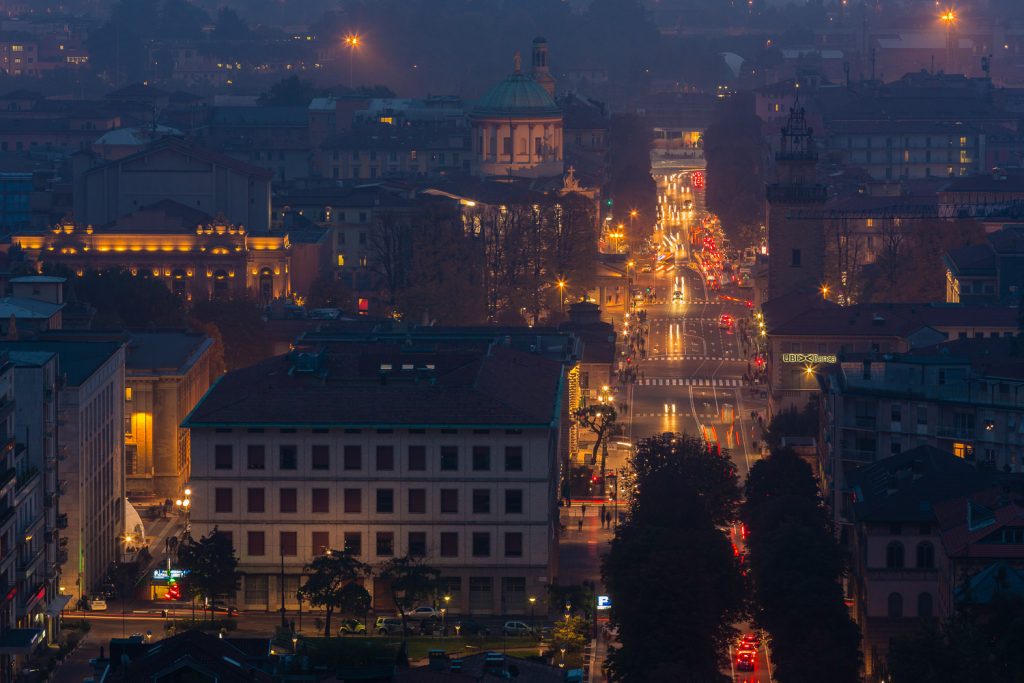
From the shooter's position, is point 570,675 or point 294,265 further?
point 294,265

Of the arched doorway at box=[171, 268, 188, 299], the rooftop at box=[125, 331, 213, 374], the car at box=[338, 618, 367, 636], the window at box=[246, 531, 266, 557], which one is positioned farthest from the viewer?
the arched doorway at box=[171, 268, 188, 299]

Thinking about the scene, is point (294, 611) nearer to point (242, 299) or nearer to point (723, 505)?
point (723, 505)

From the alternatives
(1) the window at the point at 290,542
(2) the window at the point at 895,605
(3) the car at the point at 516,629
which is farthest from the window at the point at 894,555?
(1) the window at the point at 290,542

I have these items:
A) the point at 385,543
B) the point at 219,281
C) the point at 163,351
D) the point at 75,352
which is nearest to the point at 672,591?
the point at 385,543

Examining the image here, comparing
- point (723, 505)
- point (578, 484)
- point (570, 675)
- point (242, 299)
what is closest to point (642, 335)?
point (242, 299)

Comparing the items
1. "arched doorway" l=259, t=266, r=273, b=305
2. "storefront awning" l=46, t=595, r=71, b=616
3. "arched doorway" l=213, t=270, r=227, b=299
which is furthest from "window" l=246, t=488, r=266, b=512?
"arched doorway" l=259, t=266, r=273, b=305

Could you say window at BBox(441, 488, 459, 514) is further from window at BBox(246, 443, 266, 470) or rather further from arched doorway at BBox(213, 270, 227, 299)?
arched doorway at BBox(213, 270, 227, 299)

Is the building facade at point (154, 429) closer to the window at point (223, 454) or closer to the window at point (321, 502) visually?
the window at point (223, 454)
